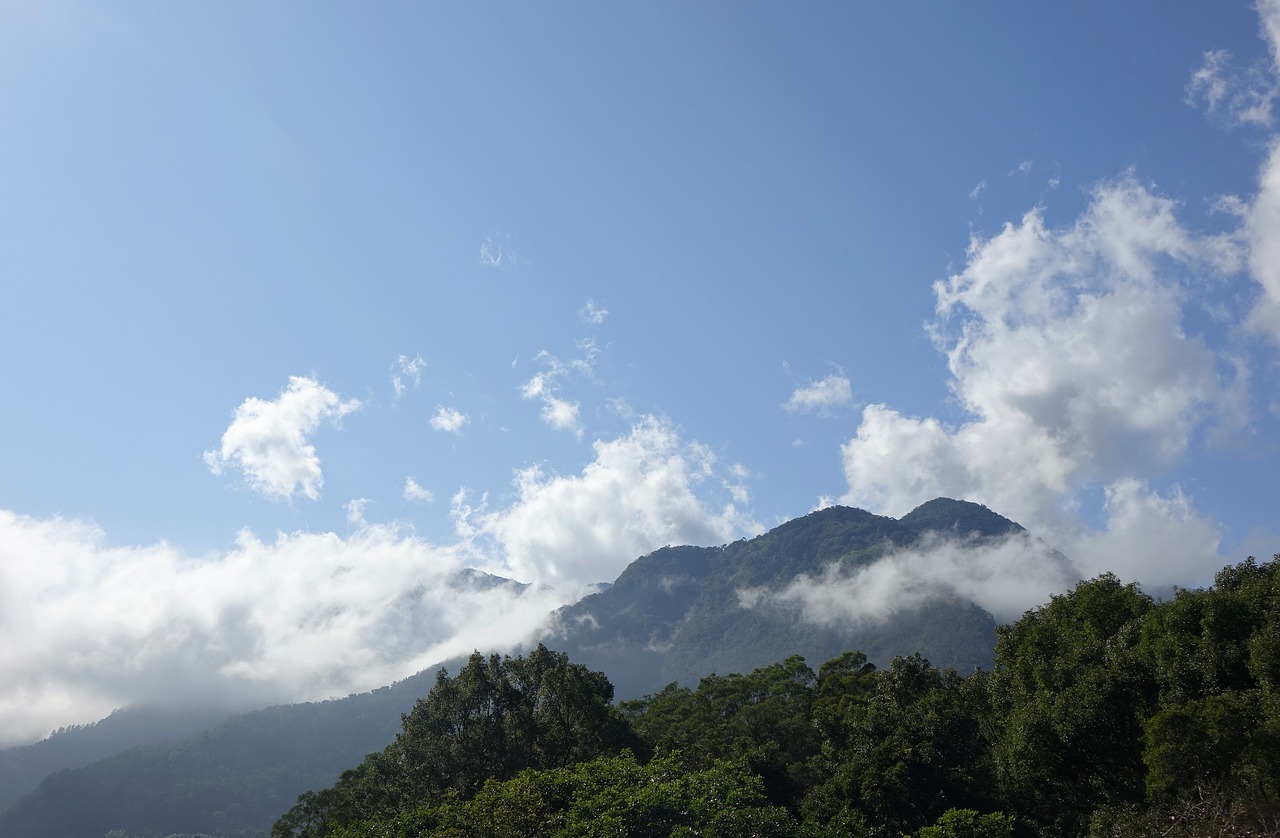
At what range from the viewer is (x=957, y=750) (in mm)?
35375

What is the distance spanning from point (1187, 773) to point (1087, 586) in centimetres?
1830

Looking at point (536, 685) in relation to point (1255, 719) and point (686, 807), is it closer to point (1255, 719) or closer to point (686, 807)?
point (686, 807)

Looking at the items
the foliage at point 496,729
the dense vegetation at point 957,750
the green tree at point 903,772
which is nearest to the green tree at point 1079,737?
the dense vegetation at point 957,750

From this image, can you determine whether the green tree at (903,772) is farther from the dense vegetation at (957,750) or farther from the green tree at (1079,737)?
the green tree at (1079,737)

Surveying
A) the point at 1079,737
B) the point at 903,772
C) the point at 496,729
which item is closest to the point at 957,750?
the point at 903,772

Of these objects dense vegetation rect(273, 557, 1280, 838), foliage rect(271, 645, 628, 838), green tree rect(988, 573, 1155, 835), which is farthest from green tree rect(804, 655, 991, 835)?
foliage rect(271, 645, 628, 838)

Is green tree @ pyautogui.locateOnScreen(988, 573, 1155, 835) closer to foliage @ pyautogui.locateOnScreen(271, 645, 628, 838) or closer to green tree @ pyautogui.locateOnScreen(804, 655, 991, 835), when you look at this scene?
green tree @ pyautogui.locateOnScreen(804, 655, 991, 835)

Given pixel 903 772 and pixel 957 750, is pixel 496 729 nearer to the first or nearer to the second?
pixel 903 772

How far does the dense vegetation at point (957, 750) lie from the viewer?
78.9ft

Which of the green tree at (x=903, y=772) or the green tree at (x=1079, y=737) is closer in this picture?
the green tree at (x=1079, y=737)

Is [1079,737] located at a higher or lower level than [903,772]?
higher

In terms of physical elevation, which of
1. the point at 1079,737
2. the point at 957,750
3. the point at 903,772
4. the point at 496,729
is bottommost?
the point at 957,750

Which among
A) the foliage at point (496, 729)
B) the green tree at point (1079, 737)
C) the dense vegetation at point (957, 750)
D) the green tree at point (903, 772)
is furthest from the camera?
the foliage at point (496, 729)

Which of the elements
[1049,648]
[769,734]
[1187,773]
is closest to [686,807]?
[1187,773]
